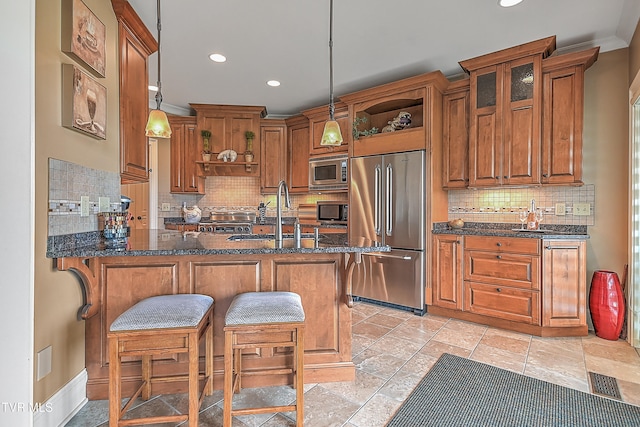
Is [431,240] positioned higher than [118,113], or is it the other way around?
[118,113]

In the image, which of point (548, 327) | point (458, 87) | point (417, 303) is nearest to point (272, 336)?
point (417, 303)

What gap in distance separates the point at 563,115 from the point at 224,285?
3.15 metres

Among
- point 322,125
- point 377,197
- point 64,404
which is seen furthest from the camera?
point 322,125

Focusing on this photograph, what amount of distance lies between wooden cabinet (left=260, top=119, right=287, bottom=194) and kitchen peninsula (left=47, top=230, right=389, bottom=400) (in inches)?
124

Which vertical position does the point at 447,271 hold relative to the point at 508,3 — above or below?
below

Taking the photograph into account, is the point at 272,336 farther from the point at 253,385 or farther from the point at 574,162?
the point at 574,162

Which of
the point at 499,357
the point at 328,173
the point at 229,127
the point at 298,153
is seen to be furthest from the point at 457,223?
the point at 229,127

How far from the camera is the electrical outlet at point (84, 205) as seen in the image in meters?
1.83

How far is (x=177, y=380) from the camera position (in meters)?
1.75

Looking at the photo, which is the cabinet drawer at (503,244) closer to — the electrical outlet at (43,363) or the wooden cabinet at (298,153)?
the wooden cabinet at (298,153)

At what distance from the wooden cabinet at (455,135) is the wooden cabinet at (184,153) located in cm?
338

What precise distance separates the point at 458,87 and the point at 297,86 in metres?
1.86

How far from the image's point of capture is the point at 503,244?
2.90 meters

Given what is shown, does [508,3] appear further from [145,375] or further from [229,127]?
[229,127]
